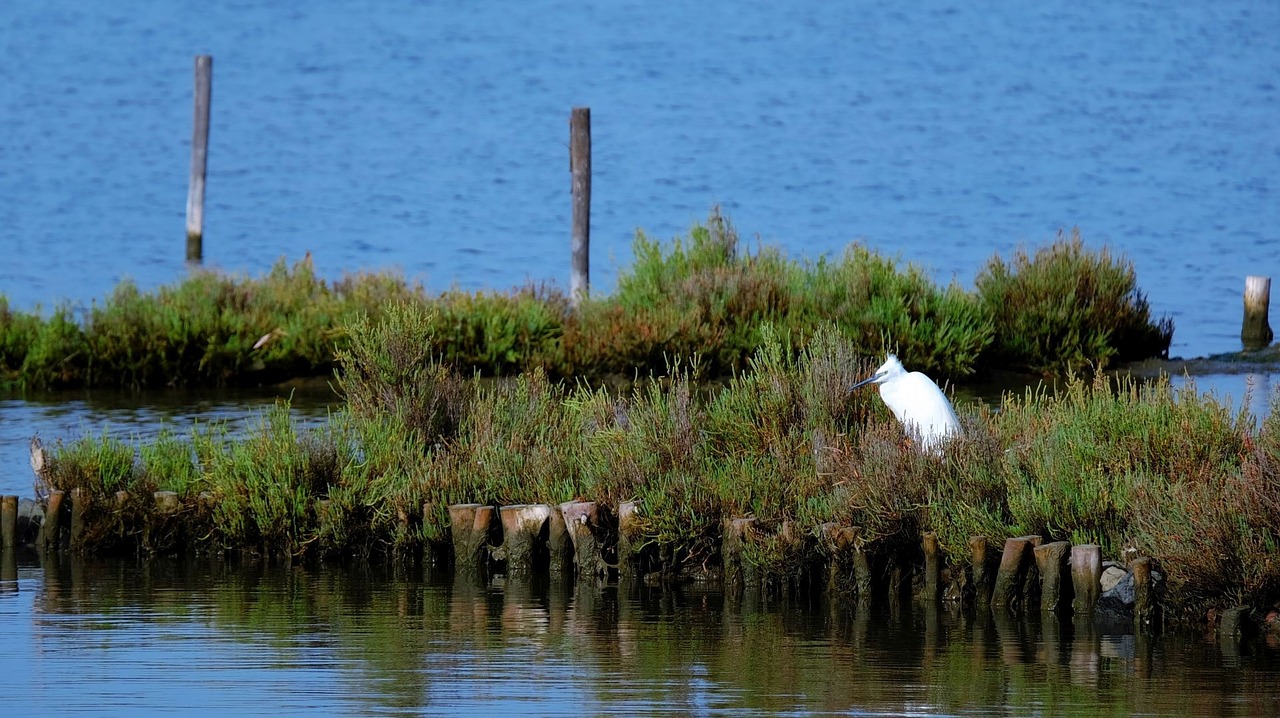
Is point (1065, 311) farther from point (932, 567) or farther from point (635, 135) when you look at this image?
point (635, 135)

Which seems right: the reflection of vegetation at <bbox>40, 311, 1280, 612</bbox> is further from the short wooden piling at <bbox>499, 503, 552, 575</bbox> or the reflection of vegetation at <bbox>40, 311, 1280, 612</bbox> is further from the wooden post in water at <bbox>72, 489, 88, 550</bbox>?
the short wooden piling at <bbox>499, 503, 552, 575</bbox>

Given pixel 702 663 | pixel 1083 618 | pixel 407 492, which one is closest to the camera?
pixel 702 663

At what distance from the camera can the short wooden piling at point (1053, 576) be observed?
30.2ft

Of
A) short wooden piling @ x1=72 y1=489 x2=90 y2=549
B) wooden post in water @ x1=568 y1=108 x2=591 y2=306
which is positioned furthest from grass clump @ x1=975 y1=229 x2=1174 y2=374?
short wooden piling @ x1=72 y1=489 x2=90 y2=549

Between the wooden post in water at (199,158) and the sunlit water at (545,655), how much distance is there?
17.5 metres

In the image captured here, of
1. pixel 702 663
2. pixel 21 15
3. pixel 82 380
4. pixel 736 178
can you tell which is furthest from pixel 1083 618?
pixel 21 15

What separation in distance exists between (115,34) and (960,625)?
220ft

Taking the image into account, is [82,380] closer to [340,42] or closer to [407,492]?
[407,492]

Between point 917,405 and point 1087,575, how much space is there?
171cm

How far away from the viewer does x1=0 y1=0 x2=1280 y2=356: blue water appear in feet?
116

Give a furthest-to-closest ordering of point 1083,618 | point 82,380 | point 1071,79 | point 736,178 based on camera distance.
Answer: point 1071,79 < point 736,178 < point 82,380 < point 1083,618

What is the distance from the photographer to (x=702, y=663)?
8.38 metres


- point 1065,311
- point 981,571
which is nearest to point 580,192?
point 1065,311

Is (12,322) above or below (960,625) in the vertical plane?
above
